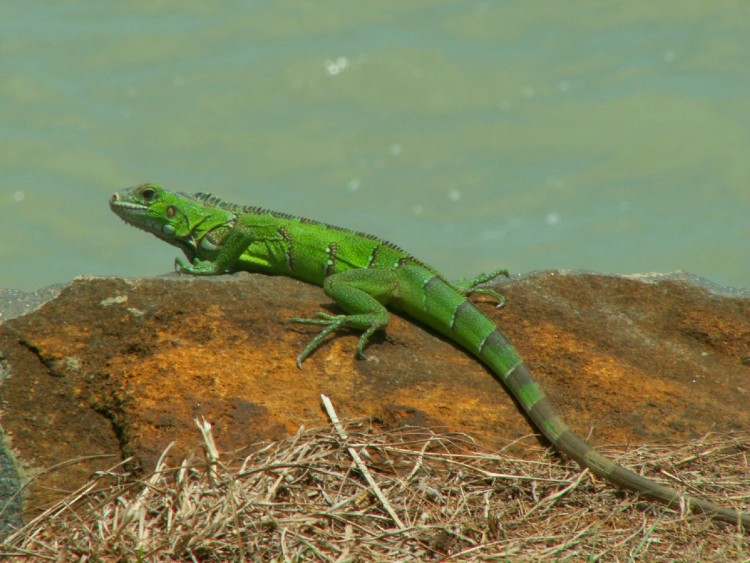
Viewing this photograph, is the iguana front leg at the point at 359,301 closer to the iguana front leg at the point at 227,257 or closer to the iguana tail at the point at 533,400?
the iguana tail at the point at 533,400

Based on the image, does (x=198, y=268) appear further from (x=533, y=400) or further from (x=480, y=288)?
(x=533, y=400)

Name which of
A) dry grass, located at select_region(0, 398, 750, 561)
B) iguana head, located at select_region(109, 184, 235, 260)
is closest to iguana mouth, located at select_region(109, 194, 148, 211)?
iguana head, located at select_region(109, 184, 235, 260)

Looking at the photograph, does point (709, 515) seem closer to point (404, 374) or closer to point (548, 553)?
point (548, 553)

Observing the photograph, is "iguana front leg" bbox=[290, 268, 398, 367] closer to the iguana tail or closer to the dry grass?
the iguana tail

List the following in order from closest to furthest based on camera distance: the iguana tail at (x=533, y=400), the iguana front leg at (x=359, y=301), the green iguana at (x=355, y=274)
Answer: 1. the iguana tail at (x=533, y=400)
2. the green iguana at (x=355, y=274)
3. the iguana front leg at (x=359, y=301)

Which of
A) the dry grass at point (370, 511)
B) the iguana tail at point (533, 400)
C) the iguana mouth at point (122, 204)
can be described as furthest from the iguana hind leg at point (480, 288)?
the iguana mouth at point (122, 204)

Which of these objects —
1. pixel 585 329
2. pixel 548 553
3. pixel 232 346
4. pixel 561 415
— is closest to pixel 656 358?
pixel 585 329
